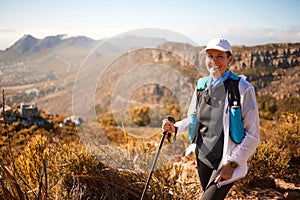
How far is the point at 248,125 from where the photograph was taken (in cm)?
194

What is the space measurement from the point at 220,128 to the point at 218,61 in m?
0.51

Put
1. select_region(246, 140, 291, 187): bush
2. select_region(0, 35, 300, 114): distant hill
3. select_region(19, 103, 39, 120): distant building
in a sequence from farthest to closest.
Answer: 1. select_region(19, 103, 39, 120): distant building
2. select_region(246, 140, 291, 187): bush
3. select_region(0, 35, 300, 114): distant hill

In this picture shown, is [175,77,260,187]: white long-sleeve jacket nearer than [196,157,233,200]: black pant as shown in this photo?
Yes

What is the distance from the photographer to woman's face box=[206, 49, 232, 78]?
2070 millimetres

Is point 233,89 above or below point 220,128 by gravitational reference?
above

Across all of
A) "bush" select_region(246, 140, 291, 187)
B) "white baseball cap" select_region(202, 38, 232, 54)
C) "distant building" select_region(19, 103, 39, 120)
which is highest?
"white baseball cap" select_region(202, 38, 232, 54)

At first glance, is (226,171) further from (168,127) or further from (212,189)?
(168,127)

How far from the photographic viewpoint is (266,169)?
410 centimetres

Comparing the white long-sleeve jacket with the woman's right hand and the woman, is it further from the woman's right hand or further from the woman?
the woman's right hand

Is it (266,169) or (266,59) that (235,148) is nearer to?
(266,169)

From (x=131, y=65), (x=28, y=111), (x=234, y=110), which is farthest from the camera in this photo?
(x=28, y=111)

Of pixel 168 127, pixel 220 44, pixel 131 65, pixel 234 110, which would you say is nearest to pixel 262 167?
pixel 168 127

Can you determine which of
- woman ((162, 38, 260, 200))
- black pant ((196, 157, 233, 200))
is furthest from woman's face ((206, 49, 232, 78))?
black pant ((196, 157, 233, 200))

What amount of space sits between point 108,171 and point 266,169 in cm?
243
